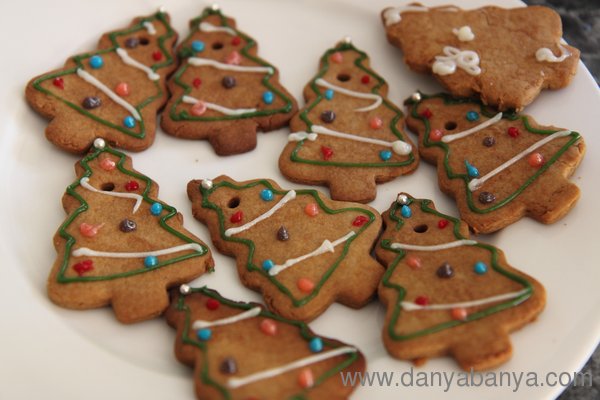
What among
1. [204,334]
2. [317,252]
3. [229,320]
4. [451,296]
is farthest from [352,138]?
[204,334]

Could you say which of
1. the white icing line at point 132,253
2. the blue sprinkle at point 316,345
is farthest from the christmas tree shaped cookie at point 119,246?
the blue sprinkle at point 316,345

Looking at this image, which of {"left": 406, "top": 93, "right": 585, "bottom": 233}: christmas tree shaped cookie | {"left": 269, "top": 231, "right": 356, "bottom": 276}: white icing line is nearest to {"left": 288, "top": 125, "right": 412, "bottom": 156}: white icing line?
{"left": 406, "top": 93, "right": 585, "bottom": 233}: christmas tree shaped cookie

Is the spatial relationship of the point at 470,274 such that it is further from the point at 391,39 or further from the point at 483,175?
the point at 391,39

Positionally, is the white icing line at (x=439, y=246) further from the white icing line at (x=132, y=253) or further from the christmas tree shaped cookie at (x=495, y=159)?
the white icing line at (x=132, y=253)

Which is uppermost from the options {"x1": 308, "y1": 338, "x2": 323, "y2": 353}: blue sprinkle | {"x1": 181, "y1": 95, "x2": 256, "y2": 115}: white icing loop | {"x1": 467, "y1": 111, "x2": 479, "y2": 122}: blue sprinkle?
{"x1": 467, "y1": 111, "x2": 479, "y2": 122}: blue sprinkle

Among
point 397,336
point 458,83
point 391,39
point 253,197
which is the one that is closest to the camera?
Result: point 397,336

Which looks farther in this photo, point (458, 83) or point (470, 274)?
point (458, 83)

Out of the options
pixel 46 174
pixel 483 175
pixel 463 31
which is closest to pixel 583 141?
pixel 483 175

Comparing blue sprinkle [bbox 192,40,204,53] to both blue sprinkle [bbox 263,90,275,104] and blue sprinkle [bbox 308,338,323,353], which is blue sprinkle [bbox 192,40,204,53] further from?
blue sprinkle [bbox 308,338,323,353]
